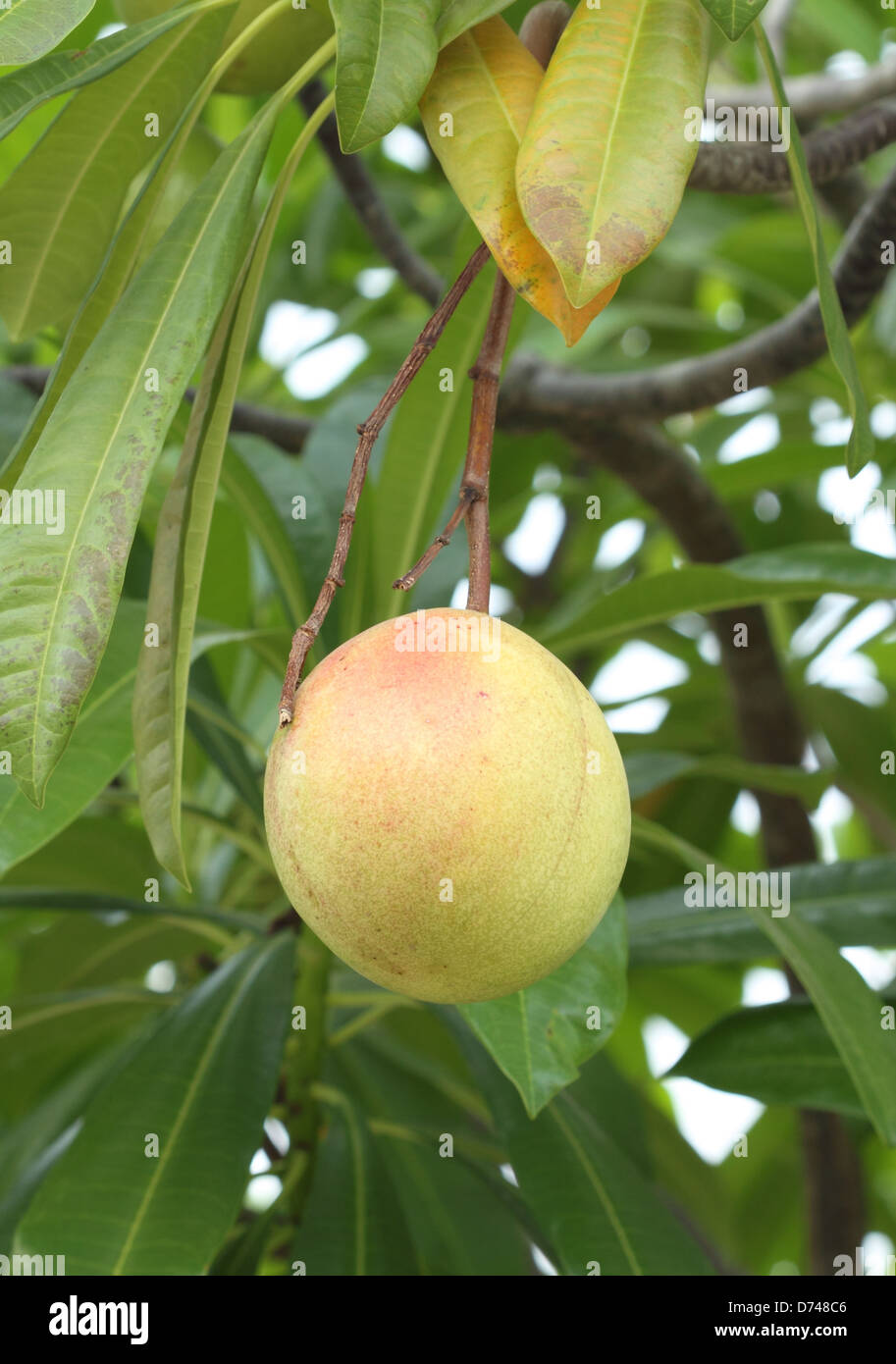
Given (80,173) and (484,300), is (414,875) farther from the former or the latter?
(484,300)

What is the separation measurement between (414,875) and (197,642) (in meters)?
0.56

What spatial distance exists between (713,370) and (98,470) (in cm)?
86

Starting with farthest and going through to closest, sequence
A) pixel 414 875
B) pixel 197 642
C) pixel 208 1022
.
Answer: pixel 208 1022 → pixel 197 642 → pixel 414 875

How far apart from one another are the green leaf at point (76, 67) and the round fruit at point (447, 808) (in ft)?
1.19

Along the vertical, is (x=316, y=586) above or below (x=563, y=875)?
above

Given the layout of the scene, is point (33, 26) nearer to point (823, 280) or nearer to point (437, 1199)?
point (823, 280)

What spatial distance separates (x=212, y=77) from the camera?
0.80 m

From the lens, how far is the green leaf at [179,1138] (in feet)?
3.27

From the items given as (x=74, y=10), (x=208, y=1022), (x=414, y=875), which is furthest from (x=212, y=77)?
(x=208, y=1022)

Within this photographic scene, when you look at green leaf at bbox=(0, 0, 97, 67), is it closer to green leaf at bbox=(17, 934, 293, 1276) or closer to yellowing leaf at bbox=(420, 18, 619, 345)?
yellowing leaf at bbox=(420, 18, 619, 345)

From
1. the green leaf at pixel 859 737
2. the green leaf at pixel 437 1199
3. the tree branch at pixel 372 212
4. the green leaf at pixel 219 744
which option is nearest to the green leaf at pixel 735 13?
the tree branch at pixel 372 212

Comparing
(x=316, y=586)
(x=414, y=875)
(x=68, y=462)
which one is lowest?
(x=414, y=875)

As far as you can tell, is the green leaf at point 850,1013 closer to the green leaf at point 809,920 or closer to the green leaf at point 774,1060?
the green leaf at point 774,1060

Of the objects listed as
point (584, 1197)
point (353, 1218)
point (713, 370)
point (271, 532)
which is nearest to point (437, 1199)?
point (353, 1218)
